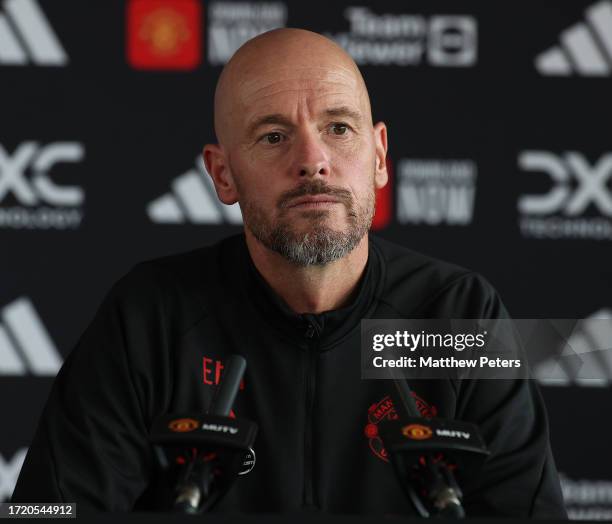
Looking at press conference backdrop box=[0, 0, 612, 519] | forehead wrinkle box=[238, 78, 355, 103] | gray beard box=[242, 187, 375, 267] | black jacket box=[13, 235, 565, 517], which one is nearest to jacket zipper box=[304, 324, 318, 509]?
black jacket box=[13, 235, 565, 517]

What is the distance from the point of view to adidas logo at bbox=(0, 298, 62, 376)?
249 centimetres

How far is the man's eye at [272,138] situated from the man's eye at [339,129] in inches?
3.1

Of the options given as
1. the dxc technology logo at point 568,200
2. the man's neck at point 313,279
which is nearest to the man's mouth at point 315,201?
the man's neck at point 313,279

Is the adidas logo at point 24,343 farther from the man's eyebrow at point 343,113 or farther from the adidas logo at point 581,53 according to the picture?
the adidas logo at point 581,53

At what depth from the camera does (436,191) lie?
8.30 ft

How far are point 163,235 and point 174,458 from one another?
165 centimetres

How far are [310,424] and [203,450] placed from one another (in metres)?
0.54

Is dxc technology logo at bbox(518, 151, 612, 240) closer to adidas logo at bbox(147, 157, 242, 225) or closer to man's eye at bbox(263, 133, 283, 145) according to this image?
adidas logo at bbox(147, 157, 242, 225)

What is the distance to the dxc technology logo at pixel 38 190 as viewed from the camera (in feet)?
8.19

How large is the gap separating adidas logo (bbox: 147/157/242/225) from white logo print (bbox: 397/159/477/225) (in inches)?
16.7

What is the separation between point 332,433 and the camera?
1413 mm

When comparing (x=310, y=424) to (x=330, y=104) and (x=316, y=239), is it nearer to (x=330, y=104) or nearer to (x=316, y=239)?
(x=316, y=239)

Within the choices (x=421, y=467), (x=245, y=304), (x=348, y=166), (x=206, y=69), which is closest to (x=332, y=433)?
(x=245, y=304)

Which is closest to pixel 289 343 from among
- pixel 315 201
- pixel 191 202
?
pixel 315 201
